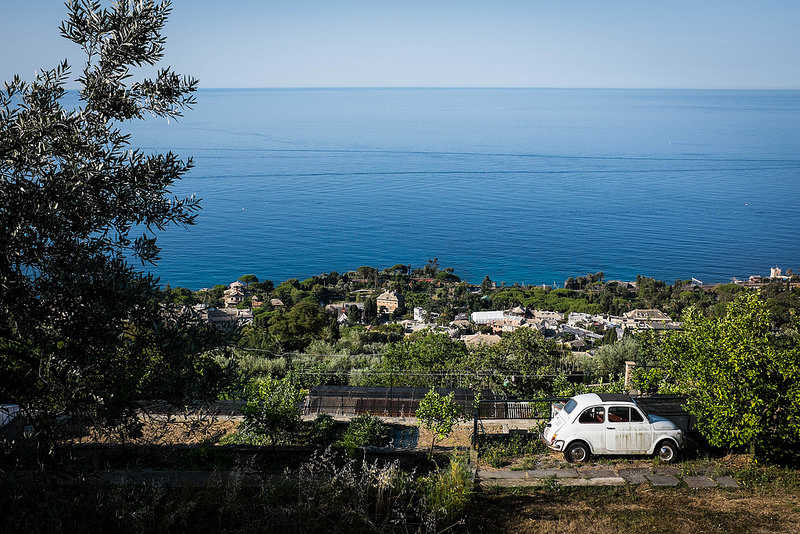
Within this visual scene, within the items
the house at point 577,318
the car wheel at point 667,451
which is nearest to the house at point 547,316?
the house at point 577,318

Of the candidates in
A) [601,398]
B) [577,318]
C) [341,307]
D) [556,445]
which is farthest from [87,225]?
[341,307]

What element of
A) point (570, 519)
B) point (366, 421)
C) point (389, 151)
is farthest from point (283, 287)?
point (389, 151)

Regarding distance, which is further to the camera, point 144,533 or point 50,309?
point 144,533

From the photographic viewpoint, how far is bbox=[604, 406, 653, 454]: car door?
9023 millimetres

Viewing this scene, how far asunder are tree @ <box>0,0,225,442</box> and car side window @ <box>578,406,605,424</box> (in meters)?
6.04

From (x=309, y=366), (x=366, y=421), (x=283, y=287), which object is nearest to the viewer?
(x=366, y=421)

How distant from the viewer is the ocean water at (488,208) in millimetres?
68938

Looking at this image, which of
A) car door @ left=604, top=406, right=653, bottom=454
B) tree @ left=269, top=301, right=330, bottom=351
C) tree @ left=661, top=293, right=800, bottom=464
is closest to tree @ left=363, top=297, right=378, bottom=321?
tree @ left=269, top=301, right=330, bottom=351

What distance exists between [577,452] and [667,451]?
1342 mm

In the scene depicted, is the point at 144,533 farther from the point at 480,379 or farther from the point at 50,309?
the point at 480,379

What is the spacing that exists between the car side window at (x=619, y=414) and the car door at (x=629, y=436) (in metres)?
0.03

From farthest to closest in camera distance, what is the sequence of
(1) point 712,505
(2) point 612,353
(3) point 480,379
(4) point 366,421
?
1. (2) point 612,353
2. (3) point 480,379
3. (4) point 366,421
4. (1) point 712,505

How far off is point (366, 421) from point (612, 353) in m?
12.5

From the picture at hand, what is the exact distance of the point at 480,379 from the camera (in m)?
16.7
